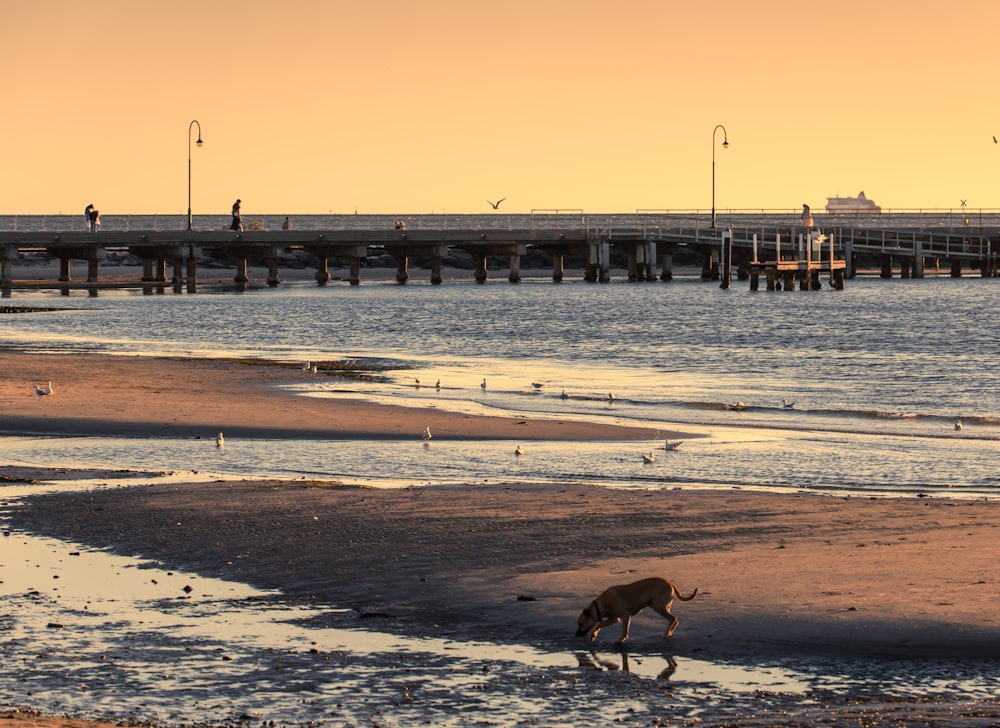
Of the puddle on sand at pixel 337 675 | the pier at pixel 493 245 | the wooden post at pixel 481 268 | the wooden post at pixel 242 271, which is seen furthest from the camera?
the wooden post at pixel 481 268

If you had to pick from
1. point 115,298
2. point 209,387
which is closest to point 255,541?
point 209,387

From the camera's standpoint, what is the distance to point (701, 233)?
110 m

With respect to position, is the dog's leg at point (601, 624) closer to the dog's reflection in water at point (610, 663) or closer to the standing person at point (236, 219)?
the dog's reflection in water at point (610, 663)

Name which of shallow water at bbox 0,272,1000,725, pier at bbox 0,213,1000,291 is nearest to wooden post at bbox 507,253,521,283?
pier at bbox 0,213,1000,291

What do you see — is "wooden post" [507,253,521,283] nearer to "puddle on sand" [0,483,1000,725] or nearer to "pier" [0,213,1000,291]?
"pier" [0,213,1000,291]

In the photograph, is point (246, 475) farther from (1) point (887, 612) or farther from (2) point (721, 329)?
(2) point (721, 329)

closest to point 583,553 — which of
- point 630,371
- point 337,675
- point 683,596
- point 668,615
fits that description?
point 683,596

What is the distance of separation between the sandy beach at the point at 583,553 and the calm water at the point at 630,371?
1.84m

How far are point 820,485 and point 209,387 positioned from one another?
52.7ft

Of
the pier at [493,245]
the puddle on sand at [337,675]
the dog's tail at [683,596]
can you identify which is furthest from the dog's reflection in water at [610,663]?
the pier at [493,245]

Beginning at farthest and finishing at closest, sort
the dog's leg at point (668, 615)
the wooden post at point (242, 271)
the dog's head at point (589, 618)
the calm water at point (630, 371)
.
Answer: the wooden post at point (242, 271) < the calm water at point (630, 371) < the dog's leg at point (668, 615) < the dog's head at point (589, 618)

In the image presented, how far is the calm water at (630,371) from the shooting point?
62.1ft

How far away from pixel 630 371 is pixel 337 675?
96.9 feet

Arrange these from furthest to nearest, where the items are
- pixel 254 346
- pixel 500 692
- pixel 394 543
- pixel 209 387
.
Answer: pixel 254 346
pixel 209 387
pixel 394 543
pixel 500 692
